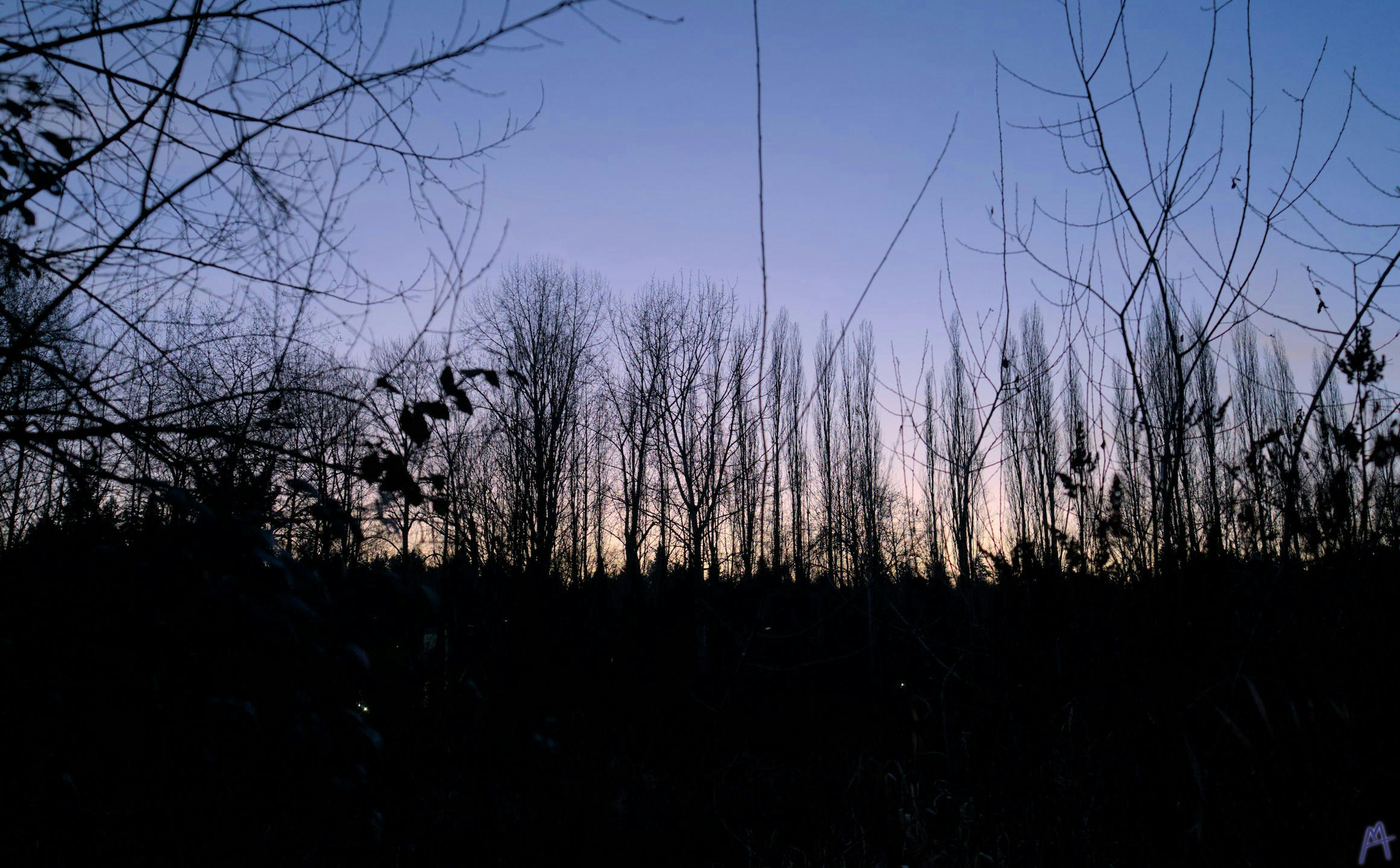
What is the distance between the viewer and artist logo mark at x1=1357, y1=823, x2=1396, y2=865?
1648 millimetres

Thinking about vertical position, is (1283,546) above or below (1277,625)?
above

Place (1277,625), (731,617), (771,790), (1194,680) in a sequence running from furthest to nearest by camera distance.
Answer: (731,617) < (771,790) < (1277,625) < (1194,680)

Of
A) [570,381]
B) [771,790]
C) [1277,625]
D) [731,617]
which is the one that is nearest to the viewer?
[1277,625]

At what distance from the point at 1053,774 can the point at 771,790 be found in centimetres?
444

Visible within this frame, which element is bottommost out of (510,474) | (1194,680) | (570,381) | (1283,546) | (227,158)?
(1194,680)

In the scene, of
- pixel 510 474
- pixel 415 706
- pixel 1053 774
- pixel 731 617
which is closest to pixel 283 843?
pixel 415 706

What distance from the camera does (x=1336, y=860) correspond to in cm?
178

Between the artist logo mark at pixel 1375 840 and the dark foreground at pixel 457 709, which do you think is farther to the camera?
the dark foreground at pixel 457 709

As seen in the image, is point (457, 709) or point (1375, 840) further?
point (457, 709)

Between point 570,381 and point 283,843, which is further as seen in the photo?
point 570,381

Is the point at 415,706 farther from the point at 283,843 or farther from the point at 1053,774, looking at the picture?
the point at 1053,774

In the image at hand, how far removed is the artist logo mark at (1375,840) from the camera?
165 cm

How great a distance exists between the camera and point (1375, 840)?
168cm

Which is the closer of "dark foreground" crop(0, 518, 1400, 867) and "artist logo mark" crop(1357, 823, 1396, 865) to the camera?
"artist logo mark" crop(1357, 823, 1396, 865)
